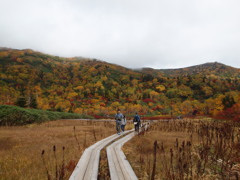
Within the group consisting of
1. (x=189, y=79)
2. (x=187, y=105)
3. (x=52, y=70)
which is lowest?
(x=187, y=105)

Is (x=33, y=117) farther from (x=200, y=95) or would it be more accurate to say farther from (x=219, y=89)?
(x=219, y=89)

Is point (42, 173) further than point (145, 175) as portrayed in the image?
Yes

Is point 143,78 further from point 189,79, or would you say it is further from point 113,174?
point 113,174

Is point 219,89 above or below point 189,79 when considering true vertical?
below

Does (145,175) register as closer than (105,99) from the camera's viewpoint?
Yes

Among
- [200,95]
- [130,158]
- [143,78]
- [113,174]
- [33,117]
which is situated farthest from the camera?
[143,78]

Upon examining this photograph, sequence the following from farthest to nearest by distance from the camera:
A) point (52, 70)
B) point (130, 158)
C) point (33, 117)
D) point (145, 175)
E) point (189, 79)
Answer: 1. point (52, 70)
2. point (189, 79)
3. point (33, 117)
4. point (130, 158)
5. point (145, 175)

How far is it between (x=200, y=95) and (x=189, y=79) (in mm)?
34553

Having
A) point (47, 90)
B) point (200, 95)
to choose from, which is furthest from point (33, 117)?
point (200, 95)

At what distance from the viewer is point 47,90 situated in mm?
127812

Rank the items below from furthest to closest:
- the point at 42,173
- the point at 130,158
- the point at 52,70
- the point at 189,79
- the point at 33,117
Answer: the point at 52,70 → the point at 189,79 → the point at 33,117 → the point at 130,158 → the point at 42,173

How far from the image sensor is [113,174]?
390 cm

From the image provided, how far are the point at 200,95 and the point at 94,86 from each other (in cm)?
9359

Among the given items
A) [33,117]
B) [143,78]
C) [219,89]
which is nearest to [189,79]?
[219,89]
